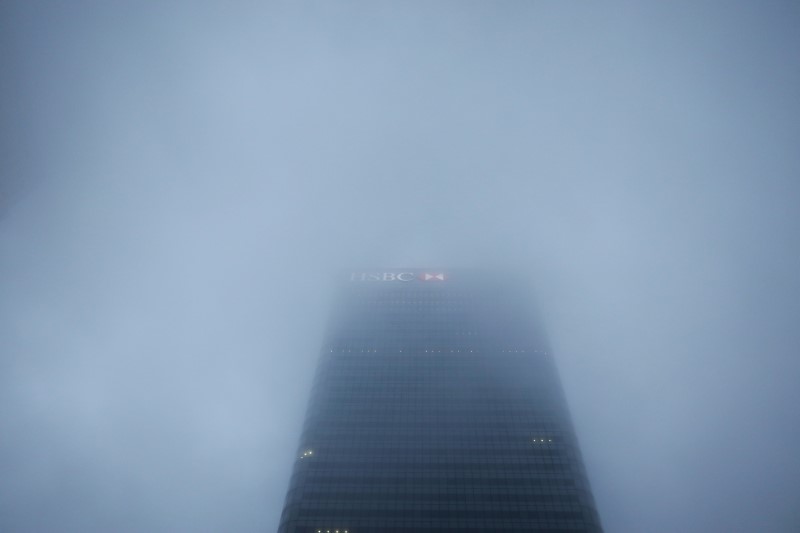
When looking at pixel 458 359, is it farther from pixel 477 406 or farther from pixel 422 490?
pixel 422 490

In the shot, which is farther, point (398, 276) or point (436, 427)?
point (398, 276)

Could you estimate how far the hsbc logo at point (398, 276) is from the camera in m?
165

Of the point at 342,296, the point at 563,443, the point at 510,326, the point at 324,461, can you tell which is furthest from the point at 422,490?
the point at 342,296

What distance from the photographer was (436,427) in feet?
378

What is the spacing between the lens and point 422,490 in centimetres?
10244

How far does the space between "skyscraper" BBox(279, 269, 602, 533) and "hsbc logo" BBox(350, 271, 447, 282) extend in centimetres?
968

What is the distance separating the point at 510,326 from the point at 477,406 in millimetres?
32774

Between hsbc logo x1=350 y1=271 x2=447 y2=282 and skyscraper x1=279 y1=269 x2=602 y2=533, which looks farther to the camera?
hsbc logo x1=350 y1=271 x2=447 y2=282

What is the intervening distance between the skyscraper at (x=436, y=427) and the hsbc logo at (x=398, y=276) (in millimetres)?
9677

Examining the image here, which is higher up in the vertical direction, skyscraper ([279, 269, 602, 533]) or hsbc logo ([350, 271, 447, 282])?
hsbc logo ([350, 271, 447, 282])

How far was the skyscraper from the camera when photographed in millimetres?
98625

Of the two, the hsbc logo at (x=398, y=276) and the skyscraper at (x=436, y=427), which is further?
the hsbc logo at (x=398, y=276)

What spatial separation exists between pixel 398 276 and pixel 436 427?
6358 centimetres

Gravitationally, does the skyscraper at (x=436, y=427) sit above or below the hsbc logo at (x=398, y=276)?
below
